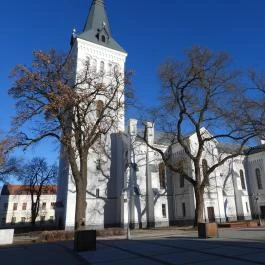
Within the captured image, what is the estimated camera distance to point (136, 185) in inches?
1328

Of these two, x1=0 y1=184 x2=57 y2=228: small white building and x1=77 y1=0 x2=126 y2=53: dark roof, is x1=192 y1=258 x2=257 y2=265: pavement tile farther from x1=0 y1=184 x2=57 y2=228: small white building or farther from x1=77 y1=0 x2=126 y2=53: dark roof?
x1=0 y1=184 x2=57 y2=228: small white building

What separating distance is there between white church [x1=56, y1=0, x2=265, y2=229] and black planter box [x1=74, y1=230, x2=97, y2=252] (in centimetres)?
1614

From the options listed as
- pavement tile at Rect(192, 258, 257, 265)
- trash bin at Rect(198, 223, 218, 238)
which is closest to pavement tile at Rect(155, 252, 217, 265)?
pavement tile at Rect(192, 258, 257, 265)

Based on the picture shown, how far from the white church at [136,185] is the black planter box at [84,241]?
1614 centimetres

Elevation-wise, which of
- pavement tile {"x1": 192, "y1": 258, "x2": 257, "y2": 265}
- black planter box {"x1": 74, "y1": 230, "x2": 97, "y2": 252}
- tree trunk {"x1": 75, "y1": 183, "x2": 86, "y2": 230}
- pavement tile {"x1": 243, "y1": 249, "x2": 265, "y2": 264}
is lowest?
pavement tile {"x1": 192, "y1": 258, "x2": 257, "y2": 265}

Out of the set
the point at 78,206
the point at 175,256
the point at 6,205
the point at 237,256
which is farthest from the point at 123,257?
the point at 6,205

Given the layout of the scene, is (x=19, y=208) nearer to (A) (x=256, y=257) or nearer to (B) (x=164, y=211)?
(B) (x=164, y=211)

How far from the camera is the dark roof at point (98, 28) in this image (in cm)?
4084

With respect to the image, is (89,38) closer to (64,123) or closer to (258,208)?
(64,123)

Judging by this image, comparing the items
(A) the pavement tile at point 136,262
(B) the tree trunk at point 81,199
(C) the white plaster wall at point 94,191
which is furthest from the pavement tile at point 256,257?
(C) the white plaster wall at point 94,191

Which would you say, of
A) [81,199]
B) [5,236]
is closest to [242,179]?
[81,199]

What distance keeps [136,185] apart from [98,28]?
80.9 feet

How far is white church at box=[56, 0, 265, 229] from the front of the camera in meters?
32.8

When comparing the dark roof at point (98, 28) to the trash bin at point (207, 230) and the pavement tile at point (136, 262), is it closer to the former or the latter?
the trash bin at point (207, 230)
